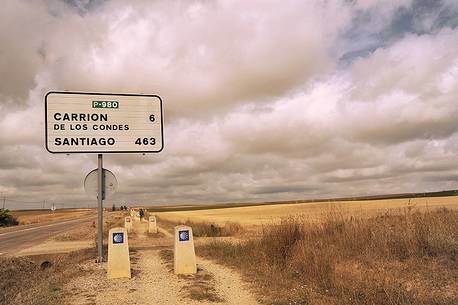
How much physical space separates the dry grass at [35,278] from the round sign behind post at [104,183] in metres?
2.05

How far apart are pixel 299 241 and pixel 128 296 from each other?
5182mm

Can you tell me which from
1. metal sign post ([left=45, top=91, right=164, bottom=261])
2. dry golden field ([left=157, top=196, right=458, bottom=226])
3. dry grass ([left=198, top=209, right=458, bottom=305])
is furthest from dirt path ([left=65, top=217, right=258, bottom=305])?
dry golden field ([left=157, top=196, right=458, bottom=226])

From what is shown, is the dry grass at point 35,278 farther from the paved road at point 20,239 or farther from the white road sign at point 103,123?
the paved road at point 20,239

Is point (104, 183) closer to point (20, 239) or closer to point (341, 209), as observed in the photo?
point (341, 209)

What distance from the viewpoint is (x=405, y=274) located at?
350 inches

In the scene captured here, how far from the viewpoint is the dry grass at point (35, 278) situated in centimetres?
790

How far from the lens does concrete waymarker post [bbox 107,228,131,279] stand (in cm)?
959

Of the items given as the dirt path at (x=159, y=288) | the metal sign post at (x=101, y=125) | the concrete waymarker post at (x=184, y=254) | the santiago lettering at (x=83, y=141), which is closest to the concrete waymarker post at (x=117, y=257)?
the dirt path at (x=159, y=288)

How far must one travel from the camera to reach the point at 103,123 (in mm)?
11945

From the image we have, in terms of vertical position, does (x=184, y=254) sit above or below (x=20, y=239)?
above

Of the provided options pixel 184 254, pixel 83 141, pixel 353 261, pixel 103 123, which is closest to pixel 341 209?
pixel 353 261

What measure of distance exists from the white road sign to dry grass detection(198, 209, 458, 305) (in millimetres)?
4354

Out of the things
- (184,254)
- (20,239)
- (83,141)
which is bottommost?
(20,239)

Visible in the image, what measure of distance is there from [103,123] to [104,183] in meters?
1.70
